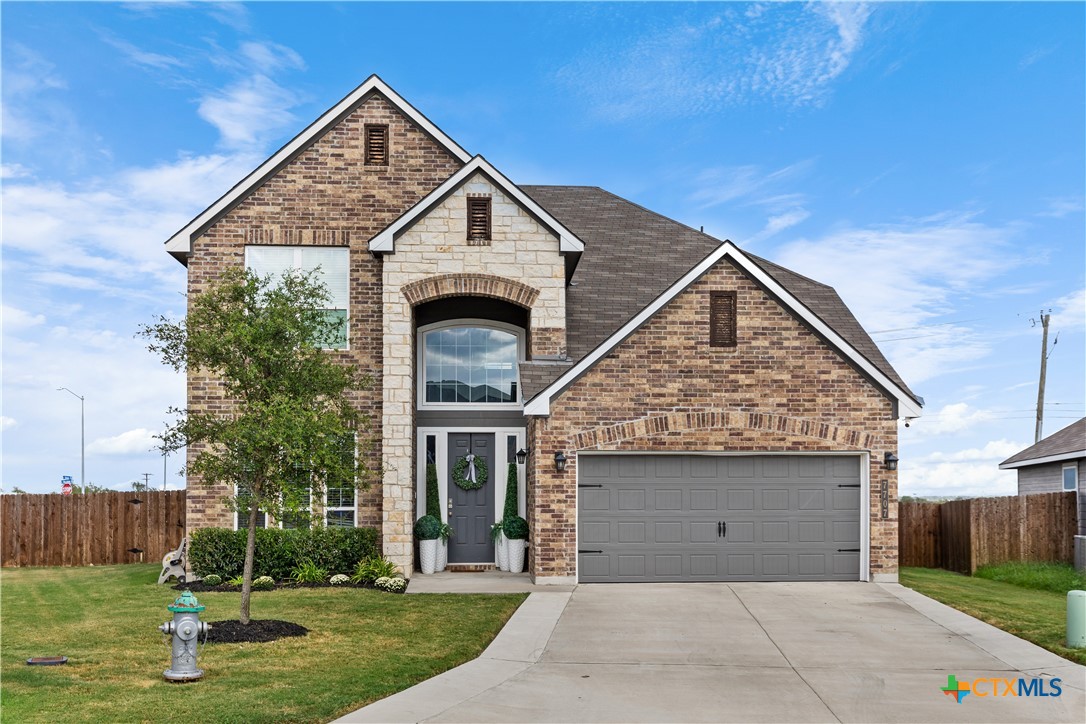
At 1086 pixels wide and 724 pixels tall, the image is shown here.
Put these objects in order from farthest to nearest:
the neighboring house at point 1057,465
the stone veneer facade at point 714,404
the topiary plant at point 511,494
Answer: the neighboring house at point 1057,465 → the topiary plant at point 511,494 → the stone veneer facade at point 714,404

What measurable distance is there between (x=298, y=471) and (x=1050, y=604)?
42.4ft

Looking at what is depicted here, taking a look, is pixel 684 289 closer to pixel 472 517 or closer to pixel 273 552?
pixel 472 517

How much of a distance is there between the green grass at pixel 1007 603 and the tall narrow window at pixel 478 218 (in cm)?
995

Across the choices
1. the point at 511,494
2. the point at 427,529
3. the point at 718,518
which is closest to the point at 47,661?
the point at 427,529

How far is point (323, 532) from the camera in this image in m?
18.4

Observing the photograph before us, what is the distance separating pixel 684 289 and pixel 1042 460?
14.1m

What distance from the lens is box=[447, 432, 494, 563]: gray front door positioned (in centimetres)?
1956

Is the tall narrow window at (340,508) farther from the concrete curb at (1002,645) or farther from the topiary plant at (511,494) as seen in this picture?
the concrete curb at (1002,645)

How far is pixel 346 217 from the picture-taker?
19.3 meters

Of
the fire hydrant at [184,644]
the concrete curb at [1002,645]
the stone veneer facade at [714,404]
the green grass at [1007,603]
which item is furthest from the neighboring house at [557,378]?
the fire hydrant at [184,644]

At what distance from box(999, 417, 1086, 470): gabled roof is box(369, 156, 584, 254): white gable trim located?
45.2 ft

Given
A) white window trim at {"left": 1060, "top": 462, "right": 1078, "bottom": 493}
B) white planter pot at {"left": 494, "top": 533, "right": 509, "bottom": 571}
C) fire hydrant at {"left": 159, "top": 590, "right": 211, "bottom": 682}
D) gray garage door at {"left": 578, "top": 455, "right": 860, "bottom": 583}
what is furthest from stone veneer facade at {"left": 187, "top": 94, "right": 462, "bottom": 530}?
white window trim at {"left": 1060, "top": 462, "right": 1078, "bottom": 493}

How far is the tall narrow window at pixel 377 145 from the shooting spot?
1956 cm

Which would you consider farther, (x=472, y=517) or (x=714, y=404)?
(x=472, y=517)
